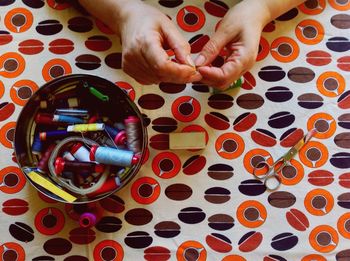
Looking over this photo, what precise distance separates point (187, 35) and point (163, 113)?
15 centimetres

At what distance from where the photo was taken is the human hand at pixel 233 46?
2.50ft

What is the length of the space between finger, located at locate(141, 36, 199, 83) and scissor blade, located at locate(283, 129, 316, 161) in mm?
226

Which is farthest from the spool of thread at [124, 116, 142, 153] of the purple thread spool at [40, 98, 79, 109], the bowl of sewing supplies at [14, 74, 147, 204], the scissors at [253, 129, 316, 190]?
the scissors at [253, 129, 316, 190]

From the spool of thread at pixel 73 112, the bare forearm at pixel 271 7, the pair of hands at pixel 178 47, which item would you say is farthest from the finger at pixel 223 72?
the spool of thread at pixel 73 112

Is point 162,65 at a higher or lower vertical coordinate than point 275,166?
higher

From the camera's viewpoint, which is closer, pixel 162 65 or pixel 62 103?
pixel 162 65

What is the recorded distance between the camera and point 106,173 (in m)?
0.81

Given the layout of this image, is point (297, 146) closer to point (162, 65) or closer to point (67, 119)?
point (162, 65)

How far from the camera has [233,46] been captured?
0.79m

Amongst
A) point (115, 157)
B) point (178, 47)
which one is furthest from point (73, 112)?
point (178, 47)

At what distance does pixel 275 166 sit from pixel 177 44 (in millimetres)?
275

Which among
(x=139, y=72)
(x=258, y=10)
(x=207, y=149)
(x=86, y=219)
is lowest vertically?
(x=86, y=219)

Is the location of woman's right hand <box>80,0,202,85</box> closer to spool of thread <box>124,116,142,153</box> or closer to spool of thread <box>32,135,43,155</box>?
spool of thread <box>124,116,142,153</box>

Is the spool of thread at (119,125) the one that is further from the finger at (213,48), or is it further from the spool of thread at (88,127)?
the finger at (213,48)
